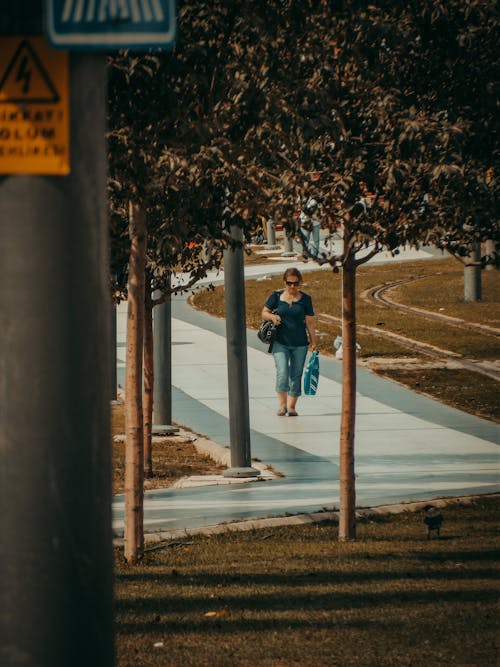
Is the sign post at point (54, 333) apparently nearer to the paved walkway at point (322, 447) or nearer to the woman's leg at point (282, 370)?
the paved walkway at point (322, 447)

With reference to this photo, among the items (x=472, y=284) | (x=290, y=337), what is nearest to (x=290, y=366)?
(x=290, y=337)

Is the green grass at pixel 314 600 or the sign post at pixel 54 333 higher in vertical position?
the sign post at pixel 54 333

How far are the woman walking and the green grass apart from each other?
622cm

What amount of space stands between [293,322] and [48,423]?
43.5ft

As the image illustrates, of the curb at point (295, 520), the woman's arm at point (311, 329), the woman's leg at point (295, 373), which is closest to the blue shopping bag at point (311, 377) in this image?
the woman's leg at point (295, 373)

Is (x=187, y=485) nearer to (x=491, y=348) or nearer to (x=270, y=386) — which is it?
(x=270, y=386)

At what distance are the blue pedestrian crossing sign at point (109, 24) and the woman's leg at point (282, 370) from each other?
12952 mm

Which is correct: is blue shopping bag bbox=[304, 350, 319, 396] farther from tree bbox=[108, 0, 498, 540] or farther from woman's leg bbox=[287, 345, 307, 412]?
tree bbox=[108, 0, 498, 540]

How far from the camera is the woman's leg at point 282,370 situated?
1586 centimetres

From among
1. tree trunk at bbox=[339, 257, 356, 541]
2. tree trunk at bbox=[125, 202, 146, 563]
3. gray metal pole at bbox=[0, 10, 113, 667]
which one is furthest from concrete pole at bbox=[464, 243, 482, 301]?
gray metal pole at bbox=[0, 10, 113, 667]

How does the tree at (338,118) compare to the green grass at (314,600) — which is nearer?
the green grass at (314,600)

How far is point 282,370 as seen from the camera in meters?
15.8

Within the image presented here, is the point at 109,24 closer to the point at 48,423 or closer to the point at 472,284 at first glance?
the point at 48,423

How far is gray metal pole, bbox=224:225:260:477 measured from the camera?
491 inches
